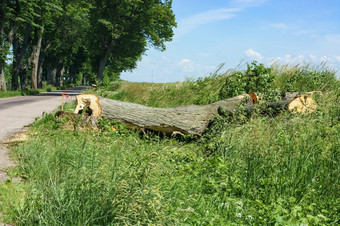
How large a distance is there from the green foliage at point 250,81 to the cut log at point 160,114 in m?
2.08

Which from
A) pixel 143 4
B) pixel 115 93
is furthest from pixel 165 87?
pixel 143 4

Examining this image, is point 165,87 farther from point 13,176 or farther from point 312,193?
point 312,193

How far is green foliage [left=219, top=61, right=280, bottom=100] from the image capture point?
472 inches

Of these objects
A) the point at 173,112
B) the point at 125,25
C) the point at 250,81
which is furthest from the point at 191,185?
the point at 125,25

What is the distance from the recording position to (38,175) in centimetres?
472

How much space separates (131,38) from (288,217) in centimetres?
3487

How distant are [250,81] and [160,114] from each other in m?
4.45

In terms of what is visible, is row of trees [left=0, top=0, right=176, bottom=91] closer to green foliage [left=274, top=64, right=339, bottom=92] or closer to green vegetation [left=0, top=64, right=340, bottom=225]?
green foliage [left=274, top=64, right=339, bottom=92]

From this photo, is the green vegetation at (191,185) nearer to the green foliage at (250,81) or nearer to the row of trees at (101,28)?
the green foliage at (250,81)

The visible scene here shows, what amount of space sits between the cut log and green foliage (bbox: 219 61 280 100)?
208 cm

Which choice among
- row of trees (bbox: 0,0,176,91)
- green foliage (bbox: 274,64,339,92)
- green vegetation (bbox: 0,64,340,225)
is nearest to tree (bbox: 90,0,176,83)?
row of trees (bbox: 0,0,176,91)

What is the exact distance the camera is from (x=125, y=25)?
34188 mm

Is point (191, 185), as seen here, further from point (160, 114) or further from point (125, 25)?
point (125, 25)

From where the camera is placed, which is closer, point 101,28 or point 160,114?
point 160,114
